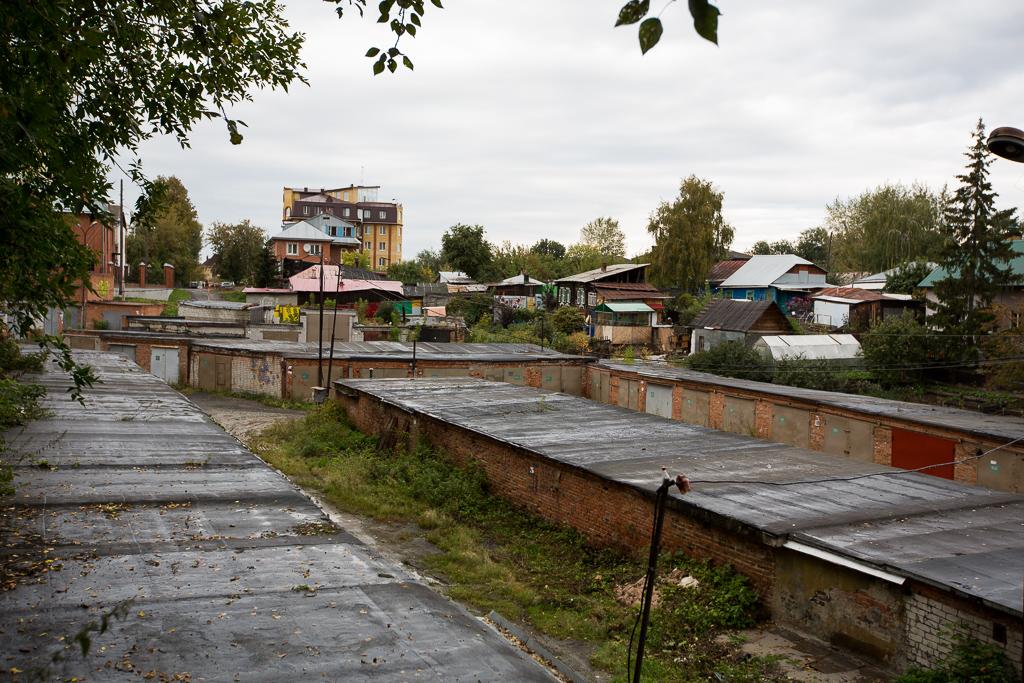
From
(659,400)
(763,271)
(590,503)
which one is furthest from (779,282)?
(590,503)

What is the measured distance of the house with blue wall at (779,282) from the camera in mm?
52125

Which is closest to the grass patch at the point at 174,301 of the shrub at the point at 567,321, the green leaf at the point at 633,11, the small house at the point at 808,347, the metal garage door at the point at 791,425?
the shrub at the point at 567,321

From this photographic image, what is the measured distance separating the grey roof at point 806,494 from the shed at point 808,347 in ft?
56.8

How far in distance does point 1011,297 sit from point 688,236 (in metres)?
23.8

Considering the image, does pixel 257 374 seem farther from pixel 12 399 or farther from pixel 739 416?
pixel 739 416

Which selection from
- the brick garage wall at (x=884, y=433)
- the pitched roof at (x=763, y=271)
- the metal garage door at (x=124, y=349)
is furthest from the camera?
the pitched roof at (x=763, y=271)

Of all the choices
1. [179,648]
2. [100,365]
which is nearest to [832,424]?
[179,648]

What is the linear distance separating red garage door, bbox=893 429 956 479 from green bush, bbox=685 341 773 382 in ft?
43.3

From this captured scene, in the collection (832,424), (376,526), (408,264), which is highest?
(408,264)

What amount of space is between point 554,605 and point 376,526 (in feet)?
15.7

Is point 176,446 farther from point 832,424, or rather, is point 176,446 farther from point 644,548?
point 832,424

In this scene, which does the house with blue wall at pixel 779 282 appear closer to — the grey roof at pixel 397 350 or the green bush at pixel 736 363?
the green bush at pixel 736 363

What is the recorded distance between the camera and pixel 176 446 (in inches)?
528

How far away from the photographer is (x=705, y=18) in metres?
2.45
